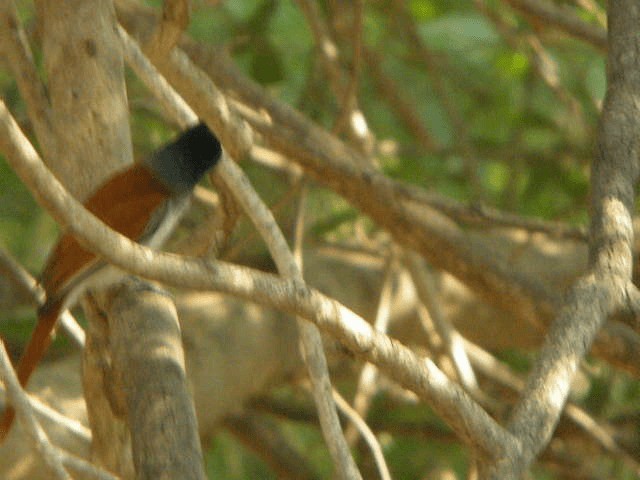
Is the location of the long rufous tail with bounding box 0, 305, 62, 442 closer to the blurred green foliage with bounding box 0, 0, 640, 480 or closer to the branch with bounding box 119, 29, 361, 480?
the branch with bounding box 119, 29, 361, 480

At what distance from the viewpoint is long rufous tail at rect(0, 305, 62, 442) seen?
3086 mm

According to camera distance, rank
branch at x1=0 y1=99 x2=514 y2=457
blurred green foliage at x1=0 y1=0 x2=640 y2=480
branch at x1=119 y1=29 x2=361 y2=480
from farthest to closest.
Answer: blurred green foliage at x1=0 y1=0 x2=640 y2=480 < branch at x1=119 y1=29 x2=361 y2=480 < branch at x1=0 y1=99 x2=514 y2=457

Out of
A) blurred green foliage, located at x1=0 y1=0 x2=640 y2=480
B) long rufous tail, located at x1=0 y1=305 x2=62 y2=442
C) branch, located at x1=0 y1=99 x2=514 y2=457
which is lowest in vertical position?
blurred green foliage, located at x1=0 y1=0 x2=640 y2=480

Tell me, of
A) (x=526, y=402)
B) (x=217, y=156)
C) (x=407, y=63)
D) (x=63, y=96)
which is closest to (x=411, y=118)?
(x=407, y=63)

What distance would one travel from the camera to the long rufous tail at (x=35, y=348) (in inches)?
121

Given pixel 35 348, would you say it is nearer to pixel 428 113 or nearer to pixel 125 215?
pixel 125 215

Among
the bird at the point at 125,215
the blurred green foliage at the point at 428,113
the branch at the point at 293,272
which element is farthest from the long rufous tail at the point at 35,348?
the blurred green foliage at the point at 428,113

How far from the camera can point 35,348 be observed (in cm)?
319

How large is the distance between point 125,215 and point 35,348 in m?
0.52

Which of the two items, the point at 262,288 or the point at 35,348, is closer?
the point at 262,288

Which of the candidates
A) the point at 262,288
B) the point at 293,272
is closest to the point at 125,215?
the point at 293,272

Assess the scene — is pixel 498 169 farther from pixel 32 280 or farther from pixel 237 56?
pixel 32 280

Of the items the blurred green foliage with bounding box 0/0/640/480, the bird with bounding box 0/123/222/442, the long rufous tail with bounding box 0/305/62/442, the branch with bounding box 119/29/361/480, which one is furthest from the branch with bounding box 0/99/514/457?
the blurred green foliage with bounding box 0/0/640/480

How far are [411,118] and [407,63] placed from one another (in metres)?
0.50
